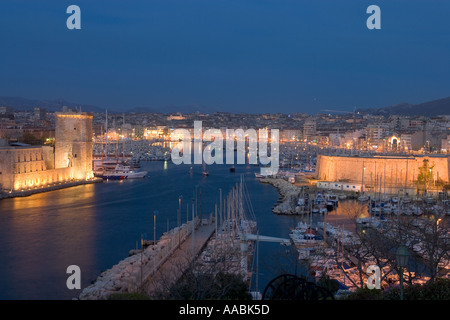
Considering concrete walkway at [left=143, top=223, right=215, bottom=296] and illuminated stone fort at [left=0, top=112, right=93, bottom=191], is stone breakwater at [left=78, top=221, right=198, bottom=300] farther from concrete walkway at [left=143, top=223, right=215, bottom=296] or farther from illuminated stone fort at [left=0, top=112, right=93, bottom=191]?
illuminated stone fort at [left=0, top=112, right=93, bottom=191]

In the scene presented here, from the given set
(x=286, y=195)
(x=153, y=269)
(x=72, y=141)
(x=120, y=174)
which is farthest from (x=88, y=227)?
(x=120, y=174)

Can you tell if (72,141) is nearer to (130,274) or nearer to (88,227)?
(88,227)

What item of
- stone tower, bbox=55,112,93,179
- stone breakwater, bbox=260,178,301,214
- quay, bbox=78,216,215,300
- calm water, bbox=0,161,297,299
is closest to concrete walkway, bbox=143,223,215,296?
quay, bbox=78,216,215,300

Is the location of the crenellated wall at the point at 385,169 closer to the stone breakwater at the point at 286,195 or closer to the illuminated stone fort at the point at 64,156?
→ the stone breakwater at the point at 286,195

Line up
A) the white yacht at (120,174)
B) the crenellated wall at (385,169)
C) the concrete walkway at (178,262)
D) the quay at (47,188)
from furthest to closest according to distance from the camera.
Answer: the white yacht at (120,174)
the crenellated wall at (385,169)
the quay at (47,188)
the concrete walkway at (178,262)

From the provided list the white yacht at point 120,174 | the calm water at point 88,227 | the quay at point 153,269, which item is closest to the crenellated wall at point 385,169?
the calm water at point 88,227
